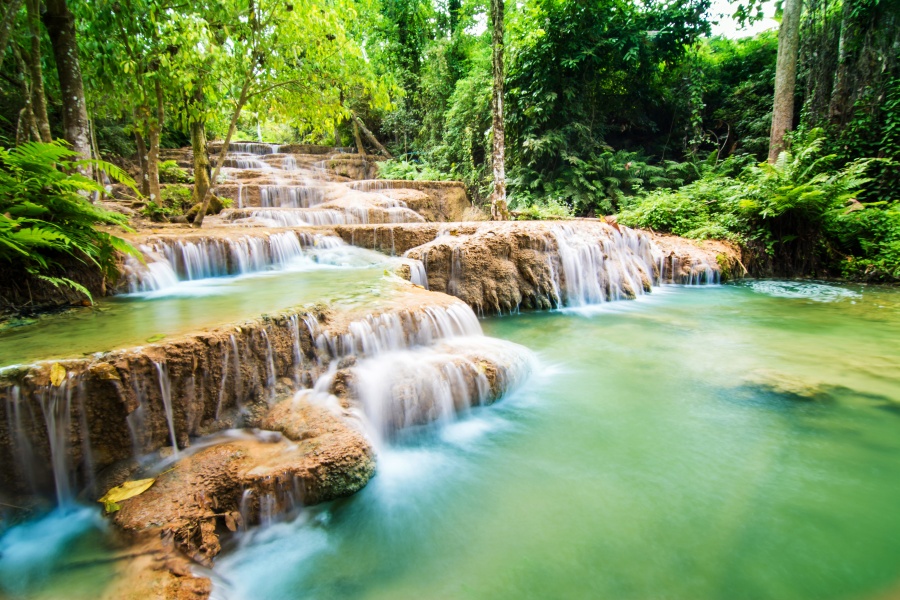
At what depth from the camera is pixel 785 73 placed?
35.0ft

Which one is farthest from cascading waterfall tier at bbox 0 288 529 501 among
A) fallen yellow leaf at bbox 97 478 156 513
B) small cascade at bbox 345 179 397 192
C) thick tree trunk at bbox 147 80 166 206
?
small cascade at bbox 345 179 397 192

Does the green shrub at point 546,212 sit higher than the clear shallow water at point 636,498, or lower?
higher

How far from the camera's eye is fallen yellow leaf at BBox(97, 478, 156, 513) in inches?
98.9

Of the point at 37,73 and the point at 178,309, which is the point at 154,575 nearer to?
the point at 178,309

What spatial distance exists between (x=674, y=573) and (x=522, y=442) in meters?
1.47

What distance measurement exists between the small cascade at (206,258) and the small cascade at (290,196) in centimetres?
565

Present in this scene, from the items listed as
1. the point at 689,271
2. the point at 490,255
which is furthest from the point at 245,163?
the point at 689,271

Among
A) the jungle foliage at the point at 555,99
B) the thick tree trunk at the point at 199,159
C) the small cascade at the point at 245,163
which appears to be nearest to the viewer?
the jungle foliage at the point at 555,99

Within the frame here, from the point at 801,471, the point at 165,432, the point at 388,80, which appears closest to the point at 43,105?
the point at 388,80

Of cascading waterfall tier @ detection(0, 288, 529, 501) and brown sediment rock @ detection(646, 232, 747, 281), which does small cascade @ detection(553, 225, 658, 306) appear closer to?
brown sediment rock @ detection(646, 232, 747, 281)

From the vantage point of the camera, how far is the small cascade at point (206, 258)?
540cm

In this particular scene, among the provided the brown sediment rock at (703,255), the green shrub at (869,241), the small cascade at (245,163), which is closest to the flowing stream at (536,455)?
the green shrub at (869,241)

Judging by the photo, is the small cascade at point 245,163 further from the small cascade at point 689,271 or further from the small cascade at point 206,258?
the small cascade at point 689,271

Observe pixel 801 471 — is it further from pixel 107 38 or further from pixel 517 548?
pixel 107 38
